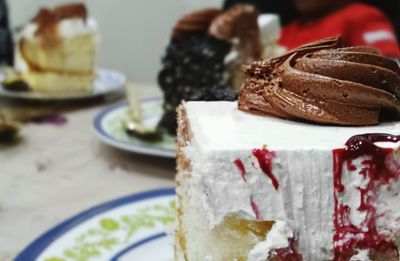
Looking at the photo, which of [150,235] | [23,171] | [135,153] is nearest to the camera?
[150,235]

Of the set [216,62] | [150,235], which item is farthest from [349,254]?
[216,62]

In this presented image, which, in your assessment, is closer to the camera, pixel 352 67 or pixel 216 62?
pixel 352 67

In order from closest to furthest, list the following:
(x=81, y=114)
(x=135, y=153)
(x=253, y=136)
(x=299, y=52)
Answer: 1. (x=253, y=136)
2. (x=299, y=52)
3. (x=135, y=153)
4. (x=81, y=114)

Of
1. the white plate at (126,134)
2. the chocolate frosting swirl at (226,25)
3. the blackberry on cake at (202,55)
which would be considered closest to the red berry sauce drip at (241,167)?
the white plate at (126,134)

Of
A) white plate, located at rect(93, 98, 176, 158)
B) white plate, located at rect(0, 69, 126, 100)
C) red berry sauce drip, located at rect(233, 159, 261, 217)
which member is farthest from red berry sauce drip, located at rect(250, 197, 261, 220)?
white plate, located at rect(0, 69, 126, 100)

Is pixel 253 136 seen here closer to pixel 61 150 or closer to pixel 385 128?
pixel 385 128

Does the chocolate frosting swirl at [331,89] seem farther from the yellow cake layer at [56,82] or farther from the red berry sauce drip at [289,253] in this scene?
the yellow cake layer at [56,82]
